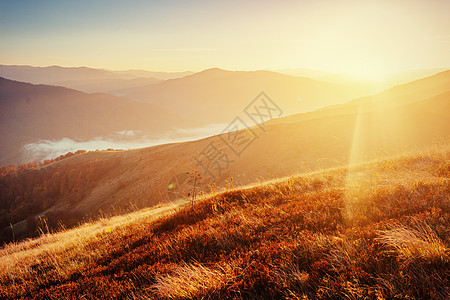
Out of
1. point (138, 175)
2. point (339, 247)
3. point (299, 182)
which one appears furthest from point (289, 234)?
point (138, 175)

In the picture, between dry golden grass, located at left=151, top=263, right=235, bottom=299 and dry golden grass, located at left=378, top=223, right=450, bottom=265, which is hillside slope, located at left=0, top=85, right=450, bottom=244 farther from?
dry golden grass, located at left=151, top=263, right=235, bottom=299

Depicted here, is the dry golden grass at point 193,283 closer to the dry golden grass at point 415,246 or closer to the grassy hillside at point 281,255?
the grassy hillside at point 281,255

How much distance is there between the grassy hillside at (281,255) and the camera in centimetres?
247

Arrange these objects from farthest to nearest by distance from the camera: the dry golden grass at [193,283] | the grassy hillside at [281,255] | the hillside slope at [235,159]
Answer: the hillside slope at [235,159], the dry golden grass at [193,283], the grassy hillside at [281,255]

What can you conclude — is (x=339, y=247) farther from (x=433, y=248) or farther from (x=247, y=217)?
(x=247, y=217)

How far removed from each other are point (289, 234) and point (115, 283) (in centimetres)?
303

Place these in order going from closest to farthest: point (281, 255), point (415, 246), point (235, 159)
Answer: point (415, 246), point (281, 255), point (235, 159)

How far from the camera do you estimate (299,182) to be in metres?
7.52

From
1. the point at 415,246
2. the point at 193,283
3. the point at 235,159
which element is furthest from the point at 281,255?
the point at 235,159

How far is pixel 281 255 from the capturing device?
10.3 ft

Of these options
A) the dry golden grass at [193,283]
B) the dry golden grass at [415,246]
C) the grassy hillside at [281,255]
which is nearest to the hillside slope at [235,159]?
the grassy hillside at [281,255]

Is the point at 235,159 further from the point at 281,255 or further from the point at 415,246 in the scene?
the point at 415,246

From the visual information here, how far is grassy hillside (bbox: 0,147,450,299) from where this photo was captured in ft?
8.11

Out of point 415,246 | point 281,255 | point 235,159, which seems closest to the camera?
point 415,246
